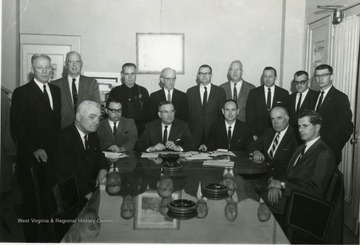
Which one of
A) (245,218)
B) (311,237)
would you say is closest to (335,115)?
(311,237)

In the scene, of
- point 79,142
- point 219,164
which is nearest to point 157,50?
point 219,164

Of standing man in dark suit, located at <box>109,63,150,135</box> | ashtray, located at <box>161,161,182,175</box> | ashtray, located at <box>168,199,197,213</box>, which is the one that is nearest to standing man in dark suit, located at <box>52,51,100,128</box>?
standing man in dark suit, located at <box>109,63,150,135</box>

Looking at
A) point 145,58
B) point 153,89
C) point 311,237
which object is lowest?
point 311,237

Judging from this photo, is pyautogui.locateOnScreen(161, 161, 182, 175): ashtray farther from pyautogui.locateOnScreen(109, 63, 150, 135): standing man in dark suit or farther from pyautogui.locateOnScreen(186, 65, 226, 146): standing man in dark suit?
pyautogui.locateOnScreen(109, 63, 150, 135): standing man in dark suit

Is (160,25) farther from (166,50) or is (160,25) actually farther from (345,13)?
(345,13)

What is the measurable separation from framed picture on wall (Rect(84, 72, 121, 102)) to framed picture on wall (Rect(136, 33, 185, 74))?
39 cm

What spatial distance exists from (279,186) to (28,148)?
234 cm

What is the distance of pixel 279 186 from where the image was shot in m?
2.84

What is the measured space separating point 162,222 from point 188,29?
184 inches

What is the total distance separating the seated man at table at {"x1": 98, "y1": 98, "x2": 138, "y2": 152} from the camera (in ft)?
13.8

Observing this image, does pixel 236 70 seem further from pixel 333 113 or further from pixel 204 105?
pixel 333 113

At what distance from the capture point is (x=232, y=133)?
4234 mm

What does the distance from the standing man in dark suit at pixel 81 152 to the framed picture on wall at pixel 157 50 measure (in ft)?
10.5

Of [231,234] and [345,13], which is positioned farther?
[345,13]
